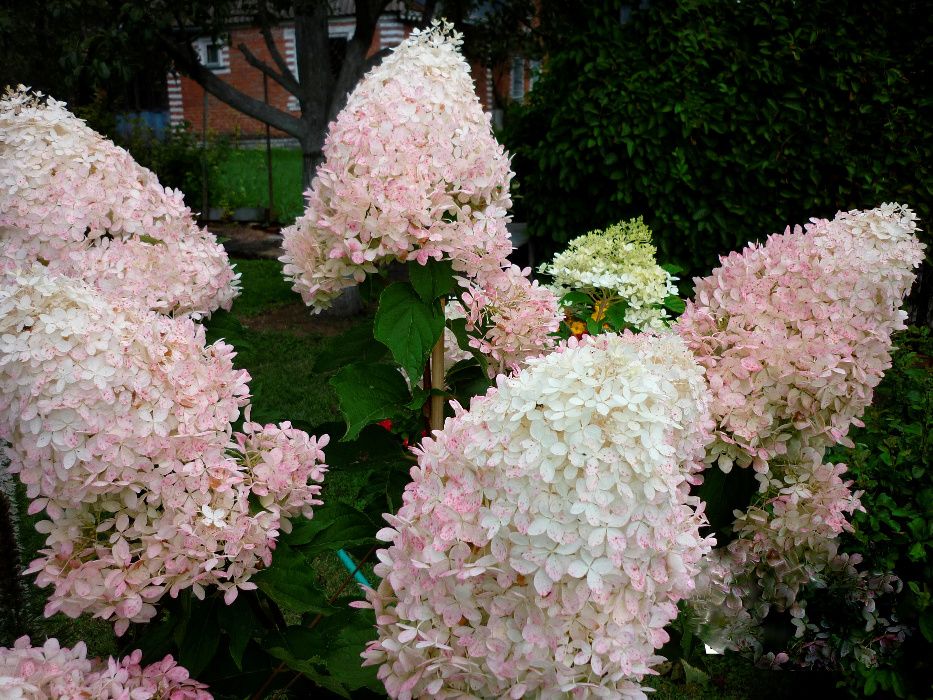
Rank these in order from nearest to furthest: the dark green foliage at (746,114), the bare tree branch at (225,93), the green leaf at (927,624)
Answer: the green leaf at (927,624) < the dark green foliage at (746,114) < the bare tree branch at (225,93)

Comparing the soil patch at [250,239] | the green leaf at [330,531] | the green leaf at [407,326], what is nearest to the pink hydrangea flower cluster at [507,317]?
the green leaf at [407,326]

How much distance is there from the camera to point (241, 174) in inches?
630

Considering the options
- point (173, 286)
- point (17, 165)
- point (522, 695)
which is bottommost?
point (522, 695)

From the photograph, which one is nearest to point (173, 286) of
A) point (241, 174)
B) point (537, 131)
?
point (537, 131)

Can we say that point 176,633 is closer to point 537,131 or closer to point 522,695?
point 522,695

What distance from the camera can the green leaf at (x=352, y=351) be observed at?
1943 millimetres

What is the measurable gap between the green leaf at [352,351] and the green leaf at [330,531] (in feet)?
1.21

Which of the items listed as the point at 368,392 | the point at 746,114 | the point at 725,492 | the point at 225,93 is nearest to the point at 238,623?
the point at 368,392

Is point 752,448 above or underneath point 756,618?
above

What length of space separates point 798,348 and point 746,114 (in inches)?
185

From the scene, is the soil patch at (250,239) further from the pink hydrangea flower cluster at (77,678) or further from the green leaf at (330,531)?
the pink hydrangea flower cluster at (77,678)

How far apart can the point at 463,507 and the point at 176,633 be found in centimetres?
70

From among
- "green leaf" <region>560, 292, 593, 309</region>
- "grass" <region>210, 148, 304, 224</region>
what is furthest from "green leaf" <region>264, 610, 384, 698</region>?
"grass" <region>210, 148, 304, 224</region>

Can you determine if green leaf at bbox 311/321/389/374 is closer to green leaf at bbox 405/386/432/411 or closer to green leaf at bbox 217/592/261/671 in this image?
green leaf at bbox 405/386/432/411
